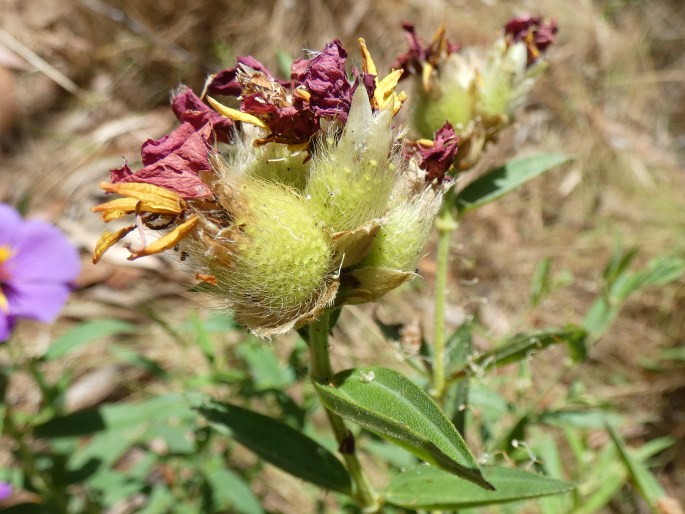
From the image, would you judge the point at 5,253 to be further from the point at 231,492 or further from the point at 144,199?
the point at 144,199

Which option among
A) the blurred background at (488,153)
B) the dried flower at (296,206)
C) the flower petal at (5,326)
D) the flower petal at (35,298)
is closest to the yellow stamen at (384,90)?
the dried flower at (296,206)

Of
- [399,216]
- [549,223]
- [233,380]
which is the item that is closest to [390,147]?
[399,216]

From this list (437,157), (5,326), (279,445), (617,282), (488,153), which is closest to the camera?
(437,157)

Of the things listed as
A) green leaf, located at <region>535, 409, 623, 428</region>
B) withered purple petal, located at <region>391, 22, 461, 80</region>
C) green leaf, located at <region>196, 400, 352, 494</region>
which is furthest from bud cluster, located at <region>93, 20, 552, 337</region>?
green leaf, located at <region>535, 409, 623, 428</region>

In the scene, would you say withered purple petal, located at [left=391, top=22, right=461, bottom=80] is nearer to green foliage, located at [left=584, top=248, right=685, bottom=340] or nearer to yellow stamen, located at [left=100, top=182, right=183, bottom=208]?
yellow stamen, located at [left=100, top=182, right=183, bottom=208]

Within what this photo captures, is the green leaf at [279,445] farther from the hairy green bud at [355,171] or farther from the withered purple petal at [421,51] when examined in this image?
the withered purple petal at [421,51]

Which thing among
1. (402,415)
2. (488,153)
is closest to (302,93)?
(402,415)

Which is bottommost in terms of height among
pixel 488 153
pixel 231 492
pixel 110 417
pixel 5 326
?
pixel 488 153
